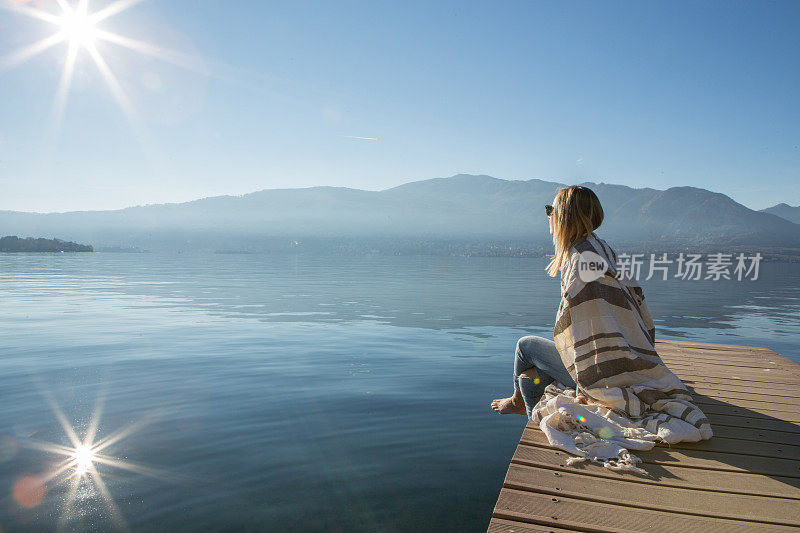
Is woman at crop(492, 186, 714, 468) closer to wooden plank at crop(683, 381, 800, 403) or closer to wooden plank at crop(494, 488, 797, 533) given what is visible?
wooden plank at crop(494, 488, 797, 533)

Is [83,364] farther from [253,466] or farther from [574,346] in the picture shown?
[574,346]

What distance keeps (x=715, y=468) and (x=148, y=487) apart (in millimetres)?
5103

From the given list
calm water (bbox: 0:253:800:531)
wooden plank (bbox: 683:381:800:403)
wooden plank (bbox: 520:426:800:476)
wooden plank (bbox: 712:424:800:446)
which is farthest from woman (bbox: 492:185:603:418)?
wooden plank (bbox: 683:381:800:403)

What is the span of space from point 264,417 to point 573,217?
5.31 meters

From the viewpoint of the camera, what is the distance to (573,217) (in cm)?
441

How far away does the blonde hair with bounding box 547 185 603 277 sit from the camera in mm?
4391

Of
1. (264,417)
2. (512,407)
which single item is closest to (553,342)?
(512,407)

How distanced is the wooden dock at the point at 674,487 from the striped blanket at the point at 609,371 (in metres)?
0.20

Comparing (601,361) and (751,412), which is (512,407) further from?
(751,412)

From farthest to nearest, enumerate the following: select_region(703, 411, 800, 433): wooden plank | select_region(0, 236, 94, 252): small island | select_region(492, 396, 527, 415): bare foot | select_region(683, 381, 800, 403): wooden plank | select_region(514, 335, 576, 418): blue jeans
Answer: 1. select_region(0, 236, 94, 252): small island
2. select_region(683, 381, 800, 403): wooden plank
3. select_region(492, 396, 527, 415): bare foot
4. select_region(514, 335, 576, 418): blue jeans
5. select_region(703, 411, 800, 433): wooden plank

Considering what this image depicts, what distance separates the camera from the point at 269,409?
26.0ft

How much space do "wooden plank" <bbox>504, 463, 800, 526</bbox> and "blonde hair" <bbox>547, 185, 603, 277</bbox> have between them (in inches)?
66.8

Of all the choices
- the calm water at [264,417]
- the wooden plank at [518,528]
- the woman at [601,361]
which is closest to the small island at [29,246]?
the calm water at [264,417]

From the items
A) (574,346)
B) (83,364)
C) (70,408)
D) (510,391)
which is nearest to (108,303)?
(83,364)
